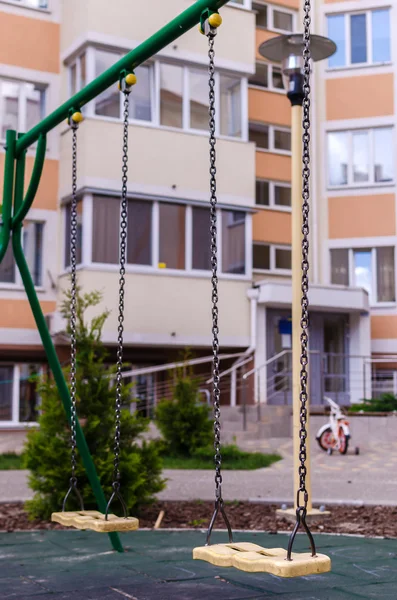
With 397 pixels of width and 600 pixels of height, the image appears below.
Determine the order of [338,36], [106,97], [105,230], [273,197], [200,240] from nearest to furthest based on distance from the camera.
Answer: [105,230], [106,97], [200,240], [273,197], [338,36]

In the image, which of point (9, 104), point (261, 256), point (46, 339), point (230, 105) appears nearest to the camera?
point (46, 339)

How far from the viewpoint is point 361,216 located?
79.3 ft

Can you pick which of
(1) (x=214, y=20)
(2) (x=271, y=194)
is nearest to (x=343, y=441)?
(2) (x=271, y=194)

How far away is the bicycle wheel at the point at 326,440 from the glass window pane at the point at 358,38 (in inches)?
492

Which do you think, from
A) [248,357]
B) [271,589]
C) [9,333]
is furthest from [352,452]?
[271,589]

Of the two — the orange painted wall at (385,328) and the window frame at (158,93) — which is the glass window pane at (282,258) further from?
the window frame at (158,93)

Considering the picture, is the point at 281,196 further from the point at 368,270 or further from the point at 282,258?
the point at 368,270

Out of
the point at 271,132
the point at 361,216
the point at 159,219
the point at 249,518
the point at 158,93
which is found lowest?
the point at 249,518

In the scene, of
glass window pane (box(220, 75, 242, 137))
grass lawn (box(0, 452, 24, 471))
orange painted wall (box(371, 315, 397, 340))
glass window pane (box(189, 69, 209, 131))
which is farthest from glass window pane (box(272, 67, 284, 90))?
grass lawn (box(0, 452, 24, 471))

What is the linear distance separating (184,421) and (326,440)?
9.15ft

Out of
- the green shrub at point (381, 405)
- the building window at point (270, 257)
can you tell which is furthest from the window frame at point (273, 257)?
the green shrub at point (381, 405)

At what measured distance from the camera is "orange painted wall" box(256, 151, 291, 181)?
2423 centimetres

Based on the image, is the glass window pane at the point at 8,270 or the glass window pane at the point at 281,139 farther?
the glass window pane at the point at 281,139

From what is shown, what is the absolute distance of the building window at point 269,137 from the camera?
2438 cm
